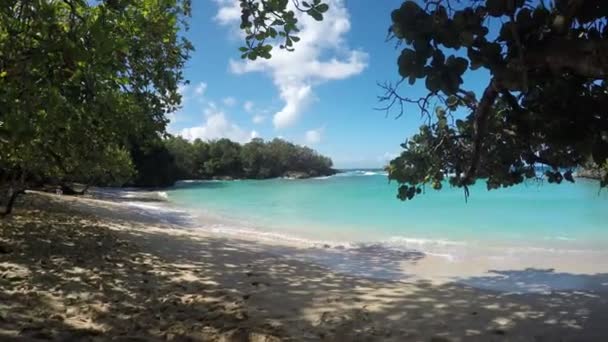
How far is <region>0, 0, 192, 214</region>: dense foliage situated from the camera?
342 centimetres

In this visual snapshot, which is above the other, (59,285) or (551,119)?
(551,119)

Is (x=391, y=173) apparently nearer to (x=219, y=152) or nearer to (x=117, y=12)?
(x=117, y=12)

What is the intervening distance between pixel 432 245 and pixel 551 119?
32.1 feet

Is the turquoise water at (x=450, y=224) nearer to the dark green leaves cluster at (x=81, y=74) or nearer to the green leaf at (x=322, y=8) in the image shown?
the dark green leaves cluster at (x=81, y=74)

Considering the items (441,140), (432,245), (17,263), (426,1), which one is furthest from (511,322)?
(432,245)

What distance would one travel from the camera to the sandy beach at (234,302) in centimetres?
371

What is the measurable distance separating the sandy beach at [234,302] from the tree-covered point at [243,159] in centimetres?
5637

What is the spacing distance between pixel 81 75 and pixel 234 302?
258 centimetres

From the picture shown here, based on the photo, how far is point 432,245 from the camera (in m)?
12.6

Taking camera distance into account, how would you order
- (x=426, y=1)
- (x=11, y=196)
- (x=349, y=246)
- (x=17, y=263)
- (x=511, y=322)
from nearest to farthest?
(x=426, y=1) → (x=511, y=322) → (x=17, y=263) → (x=11, y=196) → (x=349, y=246)

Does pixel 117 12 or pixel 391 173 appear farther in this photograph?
pixel 391 173

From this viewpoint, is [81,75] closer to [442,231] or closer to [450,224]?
[442,231]

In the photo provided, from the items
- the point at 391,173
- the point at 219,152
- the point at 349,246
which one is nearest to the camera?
the point at 391,173

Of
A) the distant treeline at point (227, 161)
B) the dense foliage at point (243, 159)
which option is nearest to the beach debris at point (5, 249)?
the distant treeline at point (227, 161)
